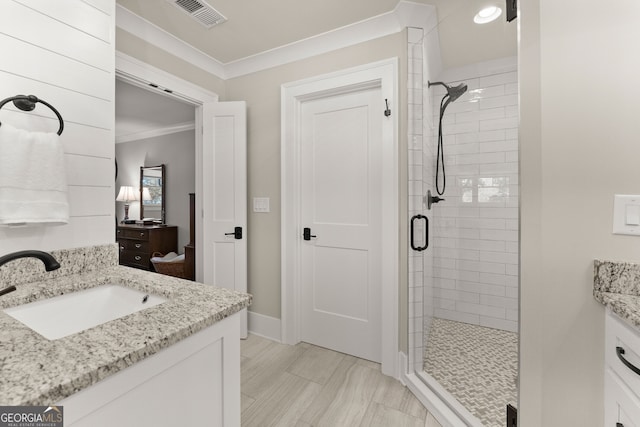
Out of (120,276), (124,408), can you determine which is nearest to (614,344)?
(124,408)

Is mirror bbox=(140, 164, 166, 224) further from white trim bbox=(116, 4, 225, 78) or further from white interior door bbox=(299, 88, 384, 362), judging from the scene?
white interior door bbox=(299, 88, 384, 362)

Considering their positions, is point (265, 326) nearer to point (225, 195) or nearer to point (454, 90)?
point (225, 195)

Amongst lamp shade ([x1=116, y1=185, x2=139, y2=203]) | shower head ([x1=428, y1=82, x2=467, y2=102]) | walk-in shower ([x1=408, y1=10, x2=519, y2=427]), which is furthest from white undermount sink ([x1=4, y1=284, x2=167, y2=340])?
lamp shade ([x1=116, y1=185, x2=139, y2=203])

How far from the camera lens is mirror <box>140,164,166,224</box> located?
484 cm

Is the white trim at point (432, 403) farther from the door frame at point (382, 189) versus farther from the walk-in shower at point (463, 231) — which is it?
the door frame at point (382, 189)

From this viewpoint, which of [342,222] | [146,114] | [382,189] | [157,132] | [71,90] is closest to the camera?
[71,90]

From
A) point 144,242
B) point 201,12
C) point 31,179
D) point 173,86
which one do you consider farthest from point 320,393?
point 144,242

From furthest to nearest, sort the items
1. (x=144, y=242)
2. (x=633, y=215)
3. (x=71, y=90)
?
(x=144, y=242)
(x=71, y=90)
(x=633, y=215)

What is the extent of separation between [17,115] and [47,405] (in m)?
1.15

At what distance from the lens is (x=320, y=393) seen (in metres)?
1.81

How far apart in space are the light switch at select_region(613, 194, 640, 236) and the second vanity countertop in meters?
1.33

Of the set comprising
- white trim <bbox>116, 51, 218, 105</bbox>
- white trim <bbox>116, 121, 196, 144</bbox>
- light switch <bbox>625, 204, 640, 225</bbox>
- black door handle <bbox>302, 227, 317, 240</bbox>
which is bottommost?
black door handle <bbox>302, 227, 317, 240</bbox>

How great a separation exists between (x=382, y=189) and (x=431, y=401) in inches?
52.2

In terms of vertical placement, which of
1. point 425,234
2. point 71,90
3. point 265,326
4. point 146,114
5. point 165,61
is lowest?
point 265,326
